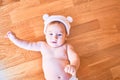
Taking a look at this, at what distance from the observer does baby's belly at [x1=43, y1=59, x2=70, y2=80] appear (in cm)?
107

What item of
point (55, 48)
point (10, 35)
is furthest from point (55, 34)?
point (10, 35)

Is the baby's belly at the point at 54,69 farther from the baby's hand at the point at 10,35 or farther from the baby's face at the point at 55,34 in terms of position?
the baby's hand at the point at 10,35

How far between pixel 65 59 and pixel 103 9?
0.40 metres

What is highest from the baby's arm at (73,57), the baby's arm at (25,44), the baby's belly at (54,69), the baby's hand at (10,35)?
the baby's hand at (10,35)

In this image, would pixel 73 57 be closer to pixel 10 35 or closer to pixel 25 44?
pixel 25 44

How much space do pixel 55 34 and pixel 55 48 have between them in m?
0.08

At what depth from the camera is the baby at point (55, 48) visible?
1074 mm

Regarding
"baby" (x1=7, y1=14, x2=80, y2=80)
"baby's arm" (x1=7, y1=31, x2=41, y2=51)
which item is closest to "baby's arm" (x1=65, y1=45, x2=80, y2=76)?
"baby" (x1=7, y1=14, x2=80, y2=80)

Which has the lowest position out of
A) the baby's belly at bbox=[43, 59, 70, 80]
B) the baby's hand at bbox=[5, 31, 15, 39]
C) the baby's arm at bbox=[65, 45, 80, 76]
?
the baby's belly at bbox=[43, 59, 70, 80]

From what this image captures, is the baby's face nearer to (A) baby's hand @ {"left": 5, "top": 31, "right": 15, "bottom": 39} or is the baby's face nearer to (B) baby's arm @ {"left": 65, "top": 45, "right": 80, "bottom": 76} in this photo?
(B) baby's arm @ {"left": 65, "top": 45, "right": 80, "bottom": 76}

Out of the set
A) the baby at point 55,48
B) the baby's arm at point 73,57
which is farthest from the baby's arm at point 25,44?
the baby's arm at point 73,57

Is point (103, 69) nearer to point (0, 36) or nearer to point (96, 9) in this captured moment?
point (96, 9)

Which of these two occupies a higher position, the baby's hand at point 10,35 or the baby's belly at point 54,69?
the baby's hand at point 10,35

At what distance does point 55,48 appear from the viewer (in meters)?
1.12
